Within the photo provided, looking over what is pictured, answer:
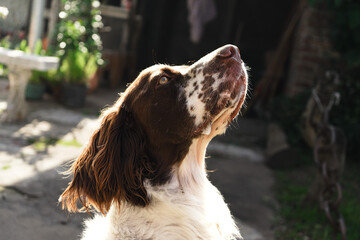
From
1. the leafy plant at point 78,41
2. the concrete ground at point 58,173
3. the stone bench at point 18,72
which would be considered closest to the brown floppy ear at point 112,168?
the concrete ground at point 58,173

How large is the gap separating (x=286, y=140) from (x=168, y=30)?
515 centimetres

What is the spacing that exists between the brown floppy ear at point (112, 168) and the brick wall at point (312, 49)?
198 inches

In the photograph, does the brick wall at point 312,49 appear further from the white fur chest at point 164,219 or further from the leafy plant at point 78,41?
the white fur chest at point 164,219

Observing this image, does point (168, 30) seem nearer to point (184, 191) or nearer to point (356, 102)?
point (356, 102)

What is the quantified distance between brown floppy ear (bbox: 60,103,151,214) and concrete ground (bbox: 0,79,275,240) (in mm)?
538

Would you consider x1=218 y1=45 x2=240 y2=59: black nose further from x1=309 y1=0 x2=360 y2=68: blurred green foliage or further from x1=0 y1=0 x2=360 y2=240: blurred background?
x1=309 y1=0 x2=360 y2=68: blurred green foliage

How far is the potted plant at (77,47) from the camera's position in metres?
6.35

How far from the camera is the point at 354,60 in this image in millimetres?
5453

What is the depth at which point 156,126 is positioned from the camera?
6.52 feet

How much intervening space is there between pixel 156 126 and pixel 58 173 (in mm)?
2195

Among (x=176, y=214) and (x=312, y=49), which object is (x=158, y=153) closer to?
(x=176, y=214)

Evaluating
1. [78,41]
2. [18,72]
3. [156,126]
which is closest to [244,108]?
[18,72]

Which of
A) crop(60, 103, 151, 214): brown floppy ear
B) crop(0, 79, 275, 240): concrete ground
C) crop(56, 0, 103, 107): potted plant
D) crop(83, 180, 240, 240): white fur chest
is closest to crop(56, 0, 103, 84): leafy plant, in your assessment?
crop(56, 0, 103, 107): potted plant

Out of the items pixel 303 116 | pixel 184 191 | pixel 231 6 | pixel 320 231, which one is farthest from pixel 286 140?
pixel 231 6
